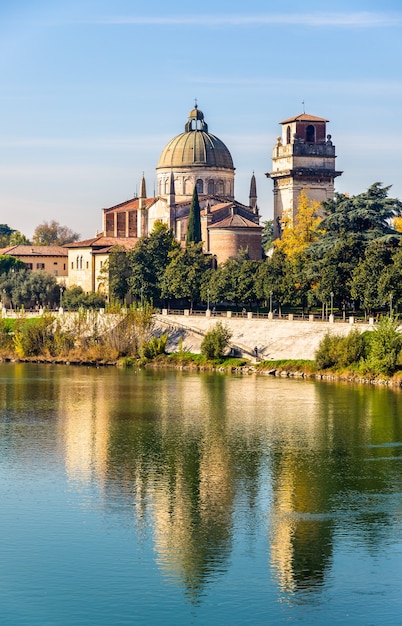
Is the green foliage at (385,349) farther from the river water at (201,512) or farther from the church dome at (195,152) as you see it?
the church dome at (195,152)

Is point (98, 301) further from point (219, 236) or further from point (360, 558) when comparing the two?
point (360, 558)

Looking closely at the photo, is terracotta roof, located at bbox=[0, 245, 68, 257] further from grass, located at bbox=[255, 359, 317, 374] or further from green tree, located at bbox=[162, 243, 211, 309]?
grass, located at bbox=[255, 359, 317, 374]

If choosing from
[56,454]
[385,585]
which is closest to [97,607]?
[385,585]

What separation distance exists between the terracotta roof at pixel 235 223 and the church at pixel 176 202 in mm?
1827

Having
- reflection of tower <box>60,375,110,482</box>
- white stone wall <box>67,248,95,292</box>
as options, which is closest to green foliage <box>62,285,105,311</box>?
white stone wall <box>67,248,95,292</box>

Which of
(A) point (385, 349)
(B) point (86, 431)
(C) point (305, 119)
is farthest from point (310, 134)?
(B) point (86, 431)

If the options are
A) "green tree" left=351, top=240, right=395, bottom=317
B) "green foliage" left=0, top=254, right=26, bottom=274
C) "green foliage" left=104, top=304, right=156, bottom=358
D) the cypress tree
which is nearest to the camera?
"green tree" left=351, top=240, right=395, bottom=317

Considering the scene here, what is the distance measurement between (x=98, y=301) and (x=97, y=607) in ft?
263

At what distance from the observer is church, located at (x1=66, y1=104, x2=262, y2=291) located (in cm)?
11862

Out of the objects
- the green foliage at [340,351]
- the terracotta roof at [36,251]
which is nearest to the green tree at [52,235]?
the terracotta roof at [36,251]

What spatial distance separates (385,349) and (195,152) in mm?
55514

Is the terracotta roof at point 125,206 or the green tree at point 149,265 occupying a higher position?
the terracotta roof at point 125,206

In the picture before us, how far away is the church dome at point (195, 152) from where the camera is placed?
123062mm

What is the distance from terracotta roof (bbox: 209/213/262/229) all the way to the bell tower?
3046 mm
